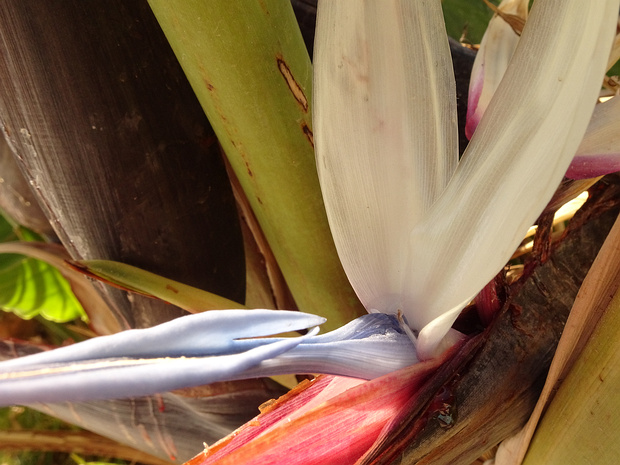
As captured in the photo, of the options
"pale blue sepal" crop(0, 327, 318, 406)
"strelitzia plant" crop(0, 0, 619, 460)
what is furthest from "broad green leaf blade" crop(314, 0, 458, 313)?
"pale blue sepal" crop(0, 327, 318, 406)

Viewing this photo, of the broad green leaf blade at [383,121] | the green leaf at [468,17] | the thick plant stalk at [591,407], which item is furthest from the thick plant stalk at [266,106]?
the green leaf at [468,17]

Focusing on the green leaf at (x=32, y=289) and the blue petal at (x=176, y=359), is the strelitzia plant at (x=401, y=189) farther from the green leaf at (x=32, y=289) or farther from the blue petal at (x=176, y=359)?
the green leaf at (x=32, y=289)

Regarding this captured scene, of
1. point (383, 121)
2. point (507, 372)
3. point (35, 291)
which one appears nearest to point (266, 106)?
point (383, 121)

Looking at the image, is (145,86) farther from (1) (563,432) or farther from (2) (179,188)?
(1) (563,432)

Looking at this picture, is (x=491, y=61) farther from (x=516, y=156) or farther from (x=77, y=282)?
(x=77, y=282)

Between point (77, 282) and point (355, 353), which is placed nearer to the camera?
point (355, 353)

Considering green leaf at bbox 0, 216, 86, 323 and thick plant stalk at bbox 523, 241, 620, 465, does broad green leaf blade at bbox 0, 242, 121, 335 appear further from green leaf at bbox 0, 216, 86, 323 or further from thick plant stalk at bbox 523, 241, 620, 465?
thick plant stalk at bbox 523, 241, 620, 465

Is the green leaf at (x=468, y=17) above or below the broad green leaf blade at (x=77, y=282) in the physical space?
above

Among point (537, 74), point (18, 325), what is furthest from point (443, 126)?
point (18, 325)
